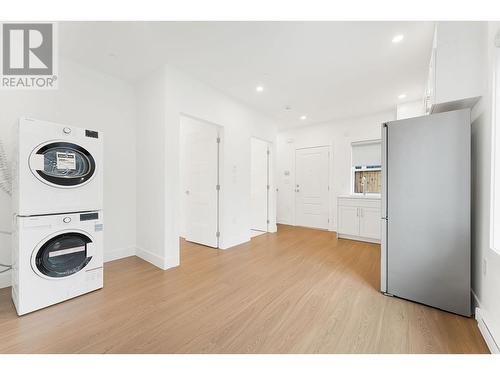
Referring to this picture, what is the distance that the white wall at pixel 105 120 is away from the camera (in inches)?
95.8

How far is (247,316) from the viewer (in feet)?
6.18

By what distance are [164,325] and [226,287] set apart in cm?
80

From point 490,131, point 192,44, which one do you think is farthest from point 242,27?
point 490,131

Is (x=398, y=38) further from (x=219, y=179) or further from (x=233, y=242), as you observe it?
(x=233, y=242)

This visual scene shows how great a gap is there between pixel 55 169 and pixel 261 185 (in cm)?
376

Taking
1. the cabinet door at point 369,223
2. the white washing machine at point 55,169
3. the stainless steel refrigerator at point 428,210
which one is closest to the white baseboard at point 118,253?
the white washing machine at point 55,169

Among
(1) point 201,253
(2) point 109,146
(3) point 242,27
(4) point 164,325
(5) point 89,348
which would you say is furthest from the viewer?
(1) point 201,253

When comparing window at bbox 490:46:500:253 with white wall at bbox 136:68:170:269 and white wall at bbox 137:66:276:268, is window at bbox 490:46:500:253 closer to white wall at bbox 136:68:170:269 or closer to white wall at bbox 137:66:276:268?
white wall at bbox 137:66:276:268

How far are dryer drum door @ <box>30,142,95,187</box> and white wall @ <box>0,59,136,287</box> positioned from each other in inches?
35.9

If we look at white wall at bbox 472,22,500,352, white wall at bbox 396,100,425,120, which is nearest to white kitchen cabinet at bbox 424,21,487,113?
white wall at bbox 472,22,500,352
